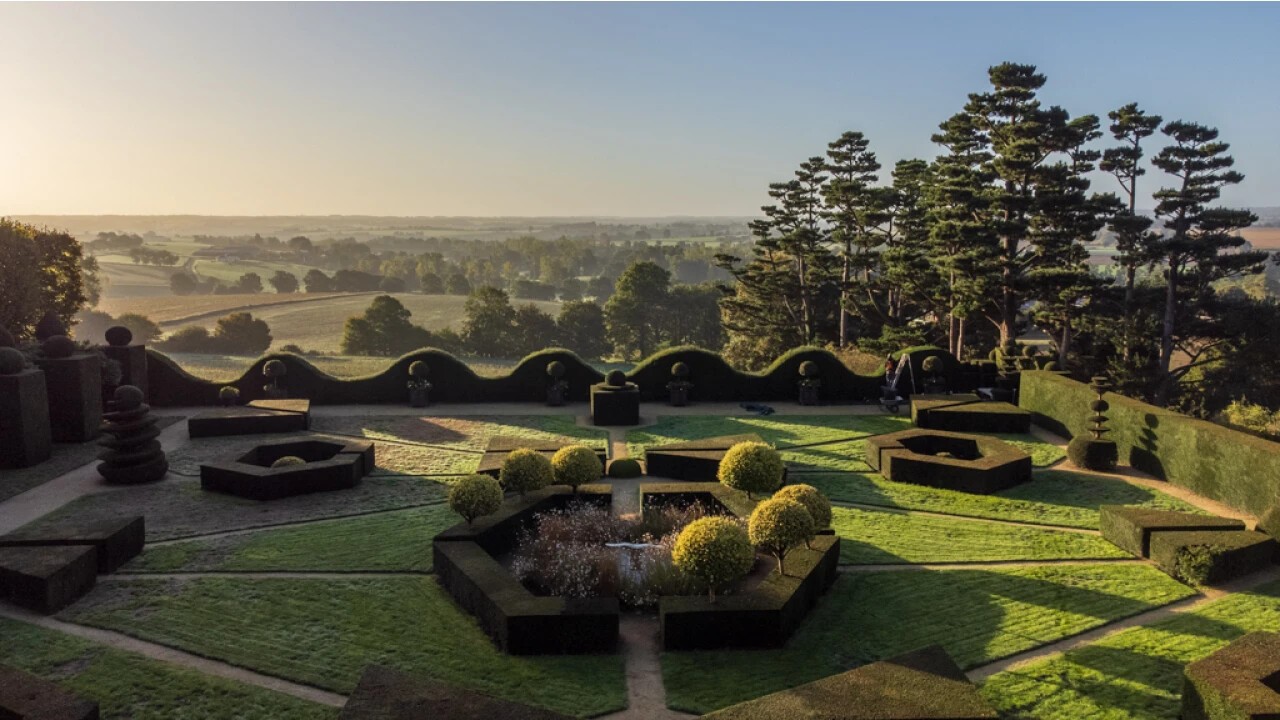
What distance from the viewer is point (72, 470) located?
2027cm

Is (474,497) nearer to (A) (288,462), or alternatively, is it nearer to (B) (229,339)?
(A) (288,462)

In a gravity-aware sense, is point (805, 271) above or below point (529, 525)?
above

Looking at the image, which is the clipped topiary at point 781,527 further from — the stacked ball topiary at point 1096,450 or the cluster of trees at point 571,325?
the cluster of trees at point 571,325

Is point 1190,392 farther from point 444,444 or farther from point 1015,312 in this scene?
point 444,444

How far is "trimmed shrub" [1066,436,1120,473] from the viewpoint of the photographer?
66.1 feet

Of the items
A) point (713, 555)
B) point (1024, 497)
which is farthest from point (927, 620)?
point (1024, 497)

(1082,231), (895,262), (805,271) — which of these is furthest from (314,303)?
(1082,231)

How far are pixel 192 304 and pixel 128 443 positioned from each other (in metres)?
104

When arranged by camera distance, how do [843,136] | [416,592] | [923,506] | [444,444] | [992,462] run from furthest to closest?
1. [843,136]
2. [444,444]
3. [992,462]
4. [923,506]
5. [416,592]

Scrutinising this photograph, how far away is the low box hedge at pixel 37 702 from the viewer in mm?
8297

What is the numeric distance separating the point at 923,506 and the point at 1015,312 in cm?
2387

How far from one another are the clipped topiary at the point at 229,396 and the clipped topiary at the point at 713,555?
2135 centimetres

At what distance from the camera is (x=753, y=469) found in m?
15.8

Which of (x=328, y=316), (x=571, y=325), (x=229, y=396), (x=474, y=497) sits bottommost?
(x=328, y=316)
